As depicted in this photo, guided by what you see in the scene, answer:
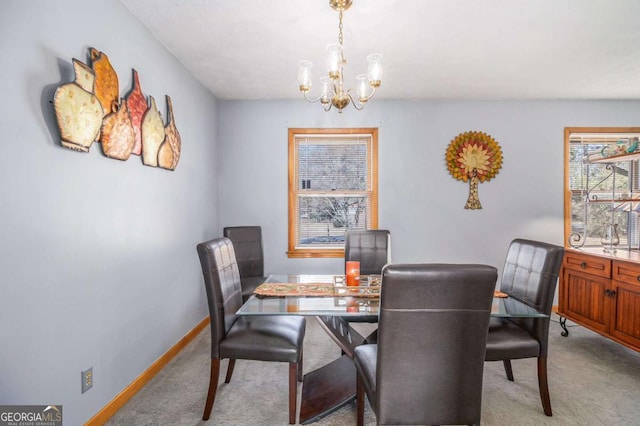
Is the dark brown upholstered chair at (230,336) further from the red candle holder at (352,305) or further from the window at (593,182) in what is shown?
the window at (593,182)

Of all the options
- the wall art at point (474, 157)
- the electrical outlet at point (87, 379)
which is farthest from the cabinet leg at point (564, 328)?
the electrical outlet at point (87, 379)

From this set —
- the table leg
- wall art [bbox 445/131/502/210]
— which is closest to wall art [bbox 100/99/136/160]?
the table leg

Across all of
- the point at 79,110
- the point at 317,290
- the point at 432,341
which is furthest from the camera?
the point at 317,290

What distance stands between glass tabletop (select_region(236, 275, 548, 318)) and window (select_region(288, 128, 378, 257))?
190cm

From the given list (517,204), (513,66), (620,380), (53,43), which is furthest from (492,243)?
(53,43)

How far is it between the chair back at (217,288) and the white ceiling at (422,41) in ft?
5.13

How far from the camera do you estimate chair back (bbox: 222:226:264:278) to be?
11.1ft

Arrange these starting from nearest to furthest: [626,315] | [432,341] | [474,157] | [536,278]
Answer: [432,341], [536,278], [626,315], [474,157]

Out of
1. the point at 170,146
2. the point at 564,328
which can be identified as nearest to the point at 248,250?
the point at 170,146

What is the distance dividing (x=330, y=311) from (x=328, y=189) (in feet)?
7.65

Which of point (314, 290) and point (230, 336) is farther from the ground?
point (314, 290)

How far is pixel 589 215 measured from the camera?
3.87 m

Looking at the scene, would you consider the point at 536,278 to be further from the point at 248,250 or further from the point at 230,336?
the point at 248,250

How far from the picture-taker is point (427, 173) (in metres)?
3.88
